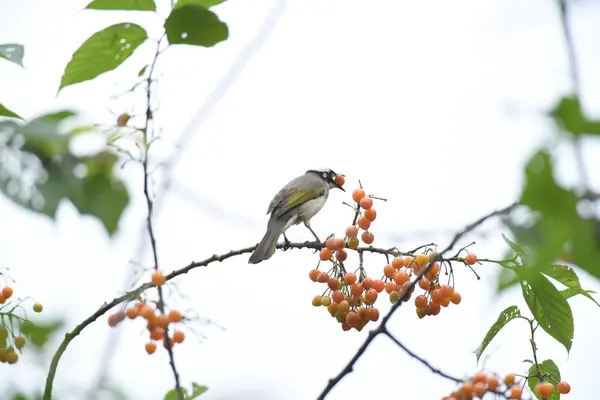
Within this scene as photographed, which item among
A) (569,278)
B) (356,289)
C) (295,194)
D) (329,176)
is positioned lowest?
(356,289)

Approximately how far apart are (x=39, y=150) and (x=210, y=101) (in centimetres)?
38

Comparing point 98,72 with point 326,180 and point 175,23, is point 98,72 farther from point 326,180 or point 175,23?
point 326,180

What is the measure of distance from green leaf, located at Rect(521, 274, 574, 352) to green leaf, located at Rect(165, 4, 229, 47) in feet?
5.13

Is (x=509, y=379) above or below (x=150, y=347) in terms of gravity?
above

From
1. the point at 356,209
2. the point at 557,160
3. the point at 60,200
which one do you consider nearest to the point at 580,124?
the point at 557,160

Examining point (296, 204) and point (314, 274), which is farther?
point (296, 204)

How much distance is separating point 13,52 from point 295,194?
213 inches

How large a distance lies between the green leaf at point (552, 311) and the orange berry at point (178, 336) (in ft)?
4.52

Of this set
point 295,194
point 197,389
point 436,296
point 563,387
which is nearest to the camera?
point 197,389

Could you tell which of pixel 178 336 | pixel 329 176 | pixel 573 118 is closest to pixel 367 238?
pixel 178 336

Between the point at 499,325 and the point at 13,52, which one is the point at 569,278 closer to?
the point at 499,325

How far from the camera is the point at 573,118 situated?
1.26 metres

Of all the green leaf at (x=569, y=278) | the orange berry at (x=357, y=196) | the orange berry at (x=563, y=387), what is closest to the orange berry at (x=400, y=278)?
the orange berry at (x=357, y=196)

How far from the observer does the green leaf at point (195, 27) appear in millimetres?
2324
